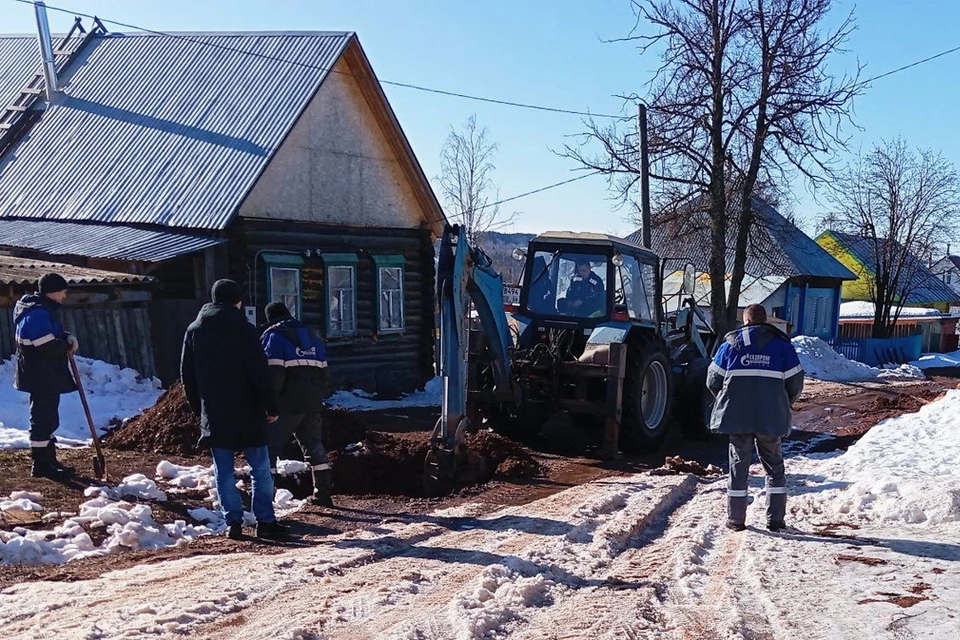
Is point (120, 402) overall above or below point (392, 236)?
below

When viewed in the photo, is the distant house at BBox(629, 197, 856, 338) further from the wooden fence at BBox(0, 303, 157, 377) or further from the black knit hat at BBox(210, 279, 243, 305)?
the black knit hat at BBox(210, 279, 243, 305)

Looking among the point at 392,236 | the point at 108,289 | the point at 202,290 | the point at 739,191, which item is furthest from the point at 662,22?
the point at 108,289

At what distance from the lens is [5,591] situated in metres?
5.03

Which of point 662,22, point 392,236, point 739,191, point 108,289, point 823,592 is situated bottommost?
point 823,592

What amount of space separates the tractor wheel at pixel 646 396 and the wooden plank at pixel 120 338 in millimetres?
7404

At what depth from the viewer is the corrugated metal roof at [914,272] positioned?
120 feet

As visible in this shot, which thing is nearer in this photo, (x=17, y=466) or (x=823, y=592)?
(x=823, y=592)

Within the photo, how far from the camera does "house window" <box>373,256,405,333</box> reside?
18609mm

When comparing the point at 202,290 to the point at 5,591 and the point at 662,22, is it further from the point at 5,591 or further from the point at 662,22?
the point at 662,22

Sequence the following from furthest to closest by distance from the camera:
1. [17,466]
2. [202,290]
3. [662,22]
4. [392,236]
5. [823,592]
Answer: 1. [662,22]
2. [392,236]
3. [202,290]
4. [17,466]
5. [823,592]

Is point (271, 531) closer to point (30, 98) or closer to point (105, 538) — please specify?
point (105, 538)

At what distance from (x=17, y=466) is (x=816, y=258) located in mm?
34494

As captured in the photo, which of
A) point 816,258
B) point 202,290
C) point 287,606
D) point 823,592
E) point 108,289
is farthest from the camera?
point 816,258

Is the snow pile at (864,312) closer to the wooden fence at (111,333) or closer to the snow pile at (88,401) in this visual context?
the wooden fence at (111,333)
